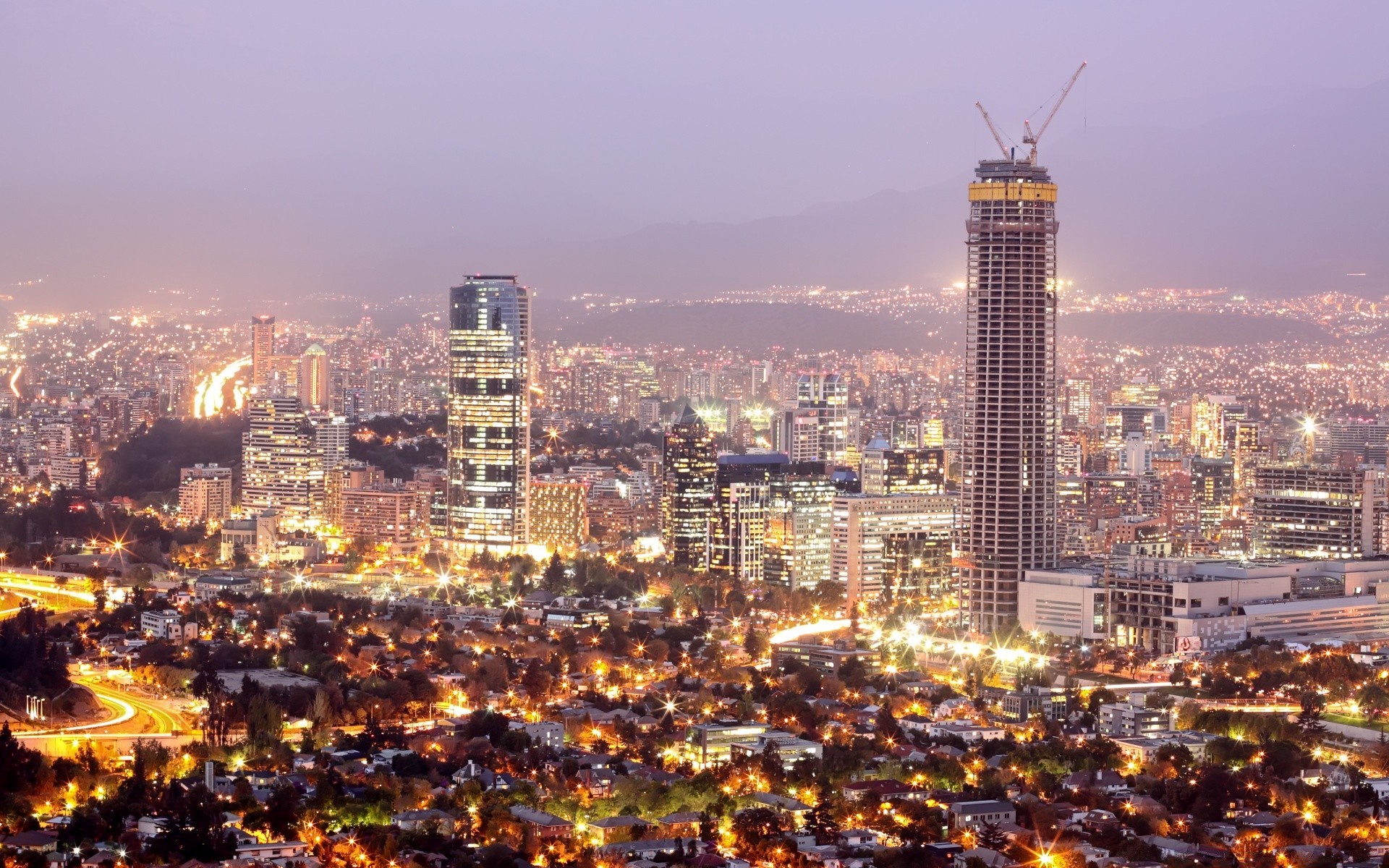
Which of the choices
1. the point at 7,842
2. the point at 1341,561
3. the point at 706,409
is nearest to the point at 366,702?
the point at 7,842

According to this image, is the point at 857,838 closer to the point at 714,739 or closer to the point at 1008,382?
the point at 714,739

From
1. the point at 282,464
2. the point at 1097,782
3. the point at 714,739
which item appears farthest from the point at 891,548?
the point at 282,464

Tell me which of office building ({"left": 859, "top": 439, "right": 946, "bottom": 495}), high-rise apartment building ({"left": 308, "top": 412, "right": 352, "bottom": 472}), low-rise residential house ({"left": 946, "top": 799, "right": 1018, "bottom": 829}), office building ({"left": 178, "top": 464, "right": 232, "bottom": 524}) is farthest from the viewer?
high-rise apartment building ({"left": 308, "top": 412, "right": 352, "bottom": 472})

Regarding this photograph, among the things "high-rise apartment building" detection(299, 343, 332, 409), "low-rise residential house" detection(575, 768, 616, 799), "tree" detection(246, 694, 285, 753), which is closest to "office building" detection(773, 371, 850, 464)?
"high-rise apartment building" detection(299, 343, 332, 409)

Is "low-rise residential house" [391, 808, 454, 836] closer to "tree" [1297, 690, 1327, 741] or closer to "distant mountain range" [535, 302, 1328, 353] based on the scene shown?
"tree" [1297, 690, 1327, 741]

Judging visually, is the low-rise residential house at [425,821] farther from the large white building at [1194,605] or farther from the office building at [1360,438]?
the office building at [1360,438]

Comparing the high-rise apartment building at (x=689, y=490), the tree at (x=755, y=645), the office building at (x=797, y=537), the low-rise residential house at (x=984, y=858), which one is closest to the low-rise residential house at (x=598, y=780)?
the low-rise residential house at (x=984, y=858)
